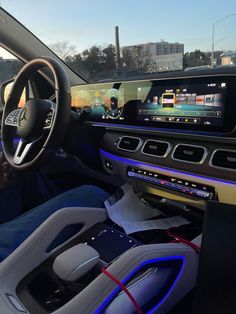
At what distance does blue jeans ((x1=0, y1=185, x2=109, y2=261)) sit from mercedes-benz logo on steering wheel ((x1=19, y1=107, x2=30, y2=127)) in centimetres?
37

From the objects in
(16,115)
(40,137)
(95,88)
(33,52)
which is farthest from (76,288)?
(33,52)

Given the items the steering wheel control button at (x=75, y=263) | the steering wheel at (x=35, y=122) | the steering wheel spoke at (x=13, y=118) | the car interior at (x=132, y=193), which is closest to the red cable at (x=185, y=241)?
the car interior at (x=132, y=193)

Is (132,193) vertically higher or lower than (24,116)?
lower

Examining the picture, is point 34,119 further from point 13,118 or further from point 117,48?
point 117,48

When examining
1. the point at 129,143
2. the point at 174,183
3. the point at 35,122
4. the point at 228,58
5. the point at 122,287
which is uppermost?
the point at 228,58

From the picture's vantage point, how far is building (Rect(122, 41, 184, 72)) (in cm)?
160

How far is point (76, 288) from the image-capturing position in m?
1.13

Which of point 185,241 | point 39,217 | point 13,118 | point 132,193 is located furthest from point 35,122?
point 185,241

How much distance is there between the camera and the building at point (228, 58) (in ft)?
4.64

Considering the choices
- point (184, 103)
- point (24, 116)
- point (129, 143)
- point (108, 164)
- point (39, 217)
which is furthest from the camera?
point (108, 164)

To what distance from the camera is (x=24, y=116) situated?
165 cm

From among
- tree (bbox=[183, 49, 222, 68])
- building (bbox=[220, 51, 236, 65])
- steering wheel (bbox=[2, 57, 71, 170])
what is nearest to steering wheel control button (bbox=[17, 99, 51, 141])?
steering wheel (bbox=[2, 57, 71, 170])

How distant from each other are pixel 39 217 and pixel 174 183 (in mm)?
545

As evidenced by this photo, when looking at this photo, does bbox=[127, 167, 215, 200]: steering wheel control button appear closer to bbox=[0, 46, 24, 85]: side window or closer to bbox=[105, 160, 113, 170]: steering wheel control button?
bbox=[105, 160, 113, 170]: steering wheel control button
